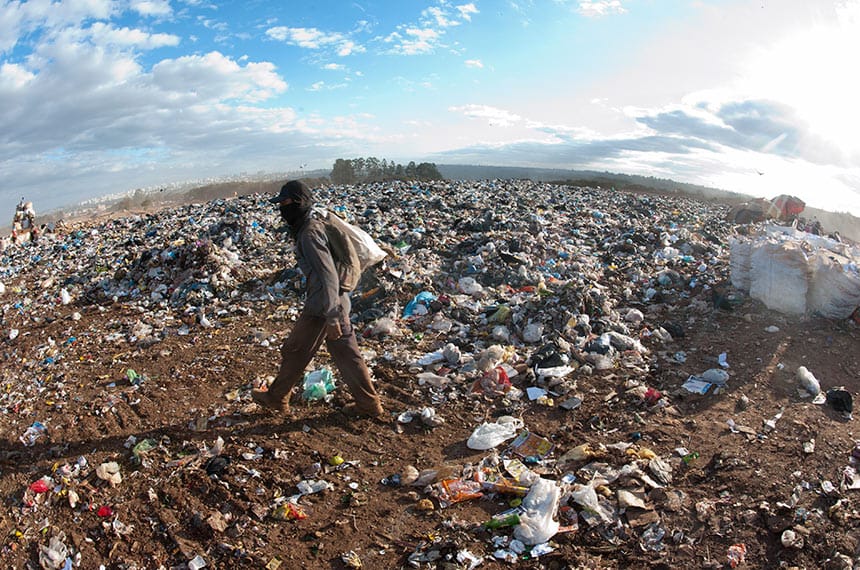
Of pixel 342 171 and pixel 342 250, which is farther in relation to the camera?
pixel 342 171

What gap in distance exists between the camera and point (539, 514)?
239 cm

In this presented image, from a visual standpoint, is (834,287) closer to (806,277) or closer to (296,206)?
(806,277)

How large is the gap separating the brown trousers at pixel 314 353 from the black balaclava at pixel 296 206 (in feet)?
1.76

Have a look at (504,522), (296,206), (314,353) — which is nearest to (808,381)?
(504,522)

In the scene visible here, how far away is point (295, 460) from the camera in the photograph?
291 cm

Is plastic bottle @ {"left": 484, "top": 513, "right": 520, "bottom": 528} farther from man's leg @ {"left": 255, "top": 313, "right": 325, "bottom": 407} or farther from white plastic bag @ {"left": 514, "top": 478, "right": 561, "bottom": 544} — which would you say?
man's leg @ {"left": 255, "top": 313, "right": 325, "bottom": 407}

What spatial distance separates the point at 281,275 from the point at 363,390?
3498 millimetres

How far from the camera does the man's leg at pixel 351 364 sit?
3.06m

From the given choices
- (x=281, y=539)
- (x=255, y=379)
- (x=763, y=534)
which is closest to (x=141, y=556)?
(x=281, y=539)

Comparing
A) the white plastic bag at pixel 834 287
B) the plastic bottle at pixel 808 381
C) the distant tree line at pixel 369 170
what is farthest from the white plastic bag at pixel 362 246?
the distant tree line at pixel 369 170

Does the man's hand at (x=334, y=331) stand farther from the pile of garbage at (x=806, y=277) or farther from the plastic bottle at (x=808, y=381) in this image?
the pile of garbage at (x=806, y=277)

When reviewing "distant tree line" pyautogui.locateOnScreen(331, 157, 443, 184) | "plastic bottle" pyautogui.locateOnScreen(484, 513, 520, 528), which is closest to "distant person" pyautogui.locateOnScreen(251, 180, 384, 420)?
"plastic bottle" pyautogui.locateOnScreen(484, 513, 520, 528)

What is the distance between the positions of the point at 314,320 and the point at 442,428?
3.78 ft

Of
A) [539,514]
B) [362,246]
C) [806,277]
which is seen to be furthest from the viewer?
[806,277]
